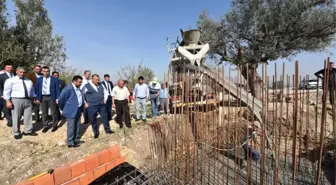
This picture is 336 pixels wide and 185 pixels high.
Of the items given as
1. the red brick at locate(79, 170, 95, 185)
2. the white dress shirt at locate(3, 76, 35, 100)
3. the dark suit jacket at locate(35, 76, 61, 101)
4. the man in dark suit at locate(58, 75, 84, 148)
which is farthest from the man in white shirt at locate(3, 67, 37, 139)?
the red brick at locate(79, 170, 95, 185)

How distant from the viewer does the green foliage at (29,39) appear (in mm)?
10500

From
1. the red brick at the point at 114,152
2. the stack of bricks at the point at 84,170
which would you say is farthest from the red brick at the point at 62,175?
the red brick at the point at 114,152

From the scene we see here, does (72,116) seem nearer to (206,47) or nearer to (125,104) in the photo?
(125,104)

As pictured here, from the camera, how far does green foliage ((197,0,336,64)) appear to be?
9188 millimetres

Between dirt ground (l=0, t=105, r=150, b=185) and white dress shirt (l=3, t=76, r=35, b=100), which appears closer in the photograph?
dirt ground (l=0, t=105, r=150, b=185)

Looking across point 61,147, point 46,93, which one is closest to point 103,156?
point 61,147

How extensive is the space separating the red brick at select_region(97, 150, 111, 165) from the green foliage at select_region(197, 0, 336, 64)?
689 centimetres

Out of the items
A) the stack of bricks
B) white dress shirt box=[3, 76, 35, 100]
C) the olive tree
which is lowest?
the stack of bricks

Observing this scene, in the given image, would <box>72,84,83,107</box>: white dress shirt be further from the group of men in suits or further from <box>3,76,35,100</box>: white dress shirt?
<box>3,76,35,100</box>: white dress shirt

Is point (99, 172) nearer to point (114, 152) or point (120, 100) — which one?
point (114, 152)

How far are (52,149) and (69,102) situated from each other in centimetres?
97

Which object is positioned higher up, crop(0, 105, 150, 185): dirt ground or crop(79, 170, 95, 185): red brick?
crop(0, 105, 150, 185): dirt ground

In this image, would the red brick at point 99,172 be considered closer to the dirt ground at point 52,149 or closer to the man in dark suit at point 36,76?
the dirt ground at point 52,149

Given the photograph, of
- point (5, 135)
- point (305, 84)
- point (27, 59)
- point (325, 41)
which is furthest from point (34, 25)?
point (325, 41)
